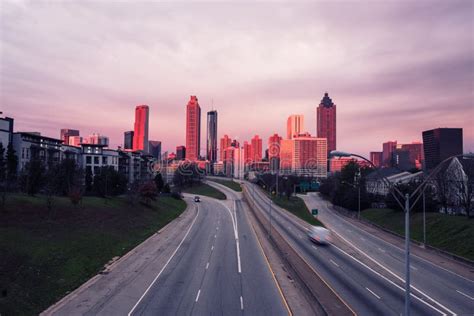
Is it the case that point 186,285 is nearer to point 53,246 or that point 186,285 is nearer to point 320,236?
point 53,246

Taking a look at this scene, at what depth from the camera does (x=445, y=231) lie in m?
48.2

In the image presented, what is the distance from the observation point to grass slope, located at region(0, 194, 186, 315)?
23.1 meters

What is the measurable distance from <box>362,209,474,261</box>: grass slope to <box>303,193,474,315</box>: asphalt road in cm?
451

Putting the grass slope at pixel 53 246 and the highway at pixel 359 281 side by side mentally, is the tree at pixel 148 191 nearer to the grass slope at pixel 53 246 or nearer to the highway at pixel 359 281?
the grass slope at pixel 53 246

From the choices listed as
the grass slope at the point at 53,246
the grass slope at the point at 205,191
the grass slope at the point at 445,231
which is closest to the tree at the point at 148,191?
the grass slope at the point at 53,246

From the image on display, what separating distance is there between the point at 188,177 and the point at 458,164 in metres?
103

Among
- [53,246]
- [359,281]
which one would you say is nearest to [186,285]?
[53,246]

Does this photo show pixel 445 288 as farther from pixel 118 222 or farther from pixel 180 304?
pixel 118 222

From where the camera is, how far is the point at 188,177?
15612 centimetres

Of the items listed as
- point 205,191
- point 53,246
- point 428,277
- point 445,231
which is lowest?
point 428,277

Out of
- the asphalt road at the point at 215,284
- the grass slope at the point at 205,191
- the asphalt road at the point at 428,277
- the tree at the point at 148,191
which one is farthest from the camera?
the grass slope at the point at 205,191

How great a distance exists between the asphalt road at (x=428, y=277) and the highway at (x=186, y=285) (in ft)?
35.5

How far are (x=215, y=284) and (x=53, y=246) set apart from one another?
554 inches

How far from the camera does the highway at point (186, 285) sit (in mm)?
22594
